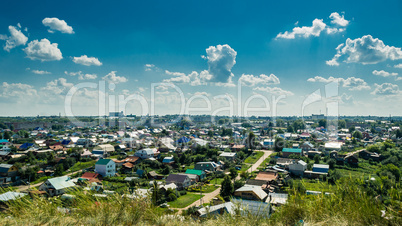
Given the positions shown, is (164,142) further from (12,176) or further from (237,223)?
(237,223)

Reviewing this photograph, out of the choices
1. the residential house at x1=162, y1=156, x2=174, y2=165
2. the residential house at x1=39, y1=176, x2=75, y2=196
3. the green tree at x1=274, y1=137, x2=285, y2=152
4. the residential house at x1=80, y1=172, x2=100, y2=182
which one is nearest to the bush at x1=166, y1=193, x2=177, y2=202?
the residential house at x1=39, y1=176, x2=75, y2=196

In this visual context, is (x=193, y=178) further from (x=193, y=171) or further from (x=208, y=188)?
(x=208, y=188)

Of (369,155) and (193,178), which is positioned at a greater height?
(369,155)

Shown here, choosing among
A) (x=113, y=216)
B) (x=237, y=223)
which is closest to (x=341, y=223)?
(x=237, y=223)

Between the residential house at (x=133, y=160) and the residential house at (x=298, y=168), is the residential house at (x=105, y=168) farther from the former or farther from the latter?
the residential house at (x=298, y=168)

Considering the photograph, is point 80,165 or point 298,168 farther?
point 80,165

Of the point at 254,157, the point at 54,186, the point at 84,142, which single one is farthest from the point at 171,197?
the point at 84,142
